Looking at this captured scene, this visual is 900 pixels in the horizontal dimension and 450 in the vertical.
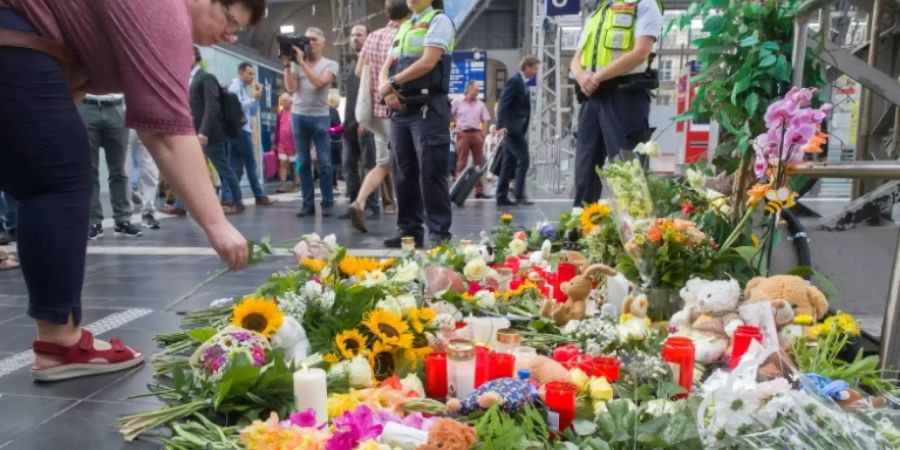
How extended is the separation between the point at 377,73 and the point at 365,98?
22 centimetres

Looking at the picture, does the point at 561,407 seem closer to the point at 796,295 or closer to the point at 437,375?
the point at 437,375

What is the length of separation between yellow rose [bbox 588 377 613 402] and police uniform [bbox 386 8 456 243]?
2279mm

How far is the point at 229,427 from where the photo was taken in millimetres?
1420

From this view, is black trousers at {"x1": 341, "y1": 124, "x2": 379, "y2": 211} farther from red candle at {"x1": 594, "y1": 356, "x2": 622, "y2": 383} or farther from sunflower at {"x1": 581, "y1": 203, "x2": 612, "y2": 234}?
red candle at {"x1": 594, "y1": 356, "x2": 622, "y2": 383}

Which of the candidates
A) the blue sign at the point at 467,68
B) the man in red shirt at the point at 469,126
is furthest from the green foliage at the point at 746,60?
the blue sign at the point at 467,68

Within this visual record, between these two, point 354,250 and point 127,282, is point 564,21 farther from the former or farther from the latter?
point 127,282

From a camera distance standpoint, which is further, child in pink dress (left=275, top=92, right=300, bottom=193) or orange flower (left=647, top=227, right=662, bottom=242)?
child in pink dress (left=275, top=92, right=300, bottom=193)

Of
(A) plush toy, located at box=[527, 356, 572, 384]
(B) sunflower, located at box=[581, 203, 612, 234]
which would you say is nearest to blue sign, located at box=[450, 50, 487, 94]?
(B) sunflower, located at box=[581, 203, 612, 234]

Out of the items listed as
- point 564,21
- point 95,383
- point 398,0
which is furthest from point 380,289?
point 564,21

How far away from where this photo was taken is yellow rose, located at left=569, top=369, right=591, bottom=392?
5.00ft

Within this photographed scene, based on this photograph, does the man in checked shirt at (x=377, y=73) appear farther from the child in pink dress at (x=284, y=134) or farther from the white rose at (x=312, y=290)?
the child in pink dress at (x=284, y=134)

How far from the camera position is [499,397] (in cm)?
138

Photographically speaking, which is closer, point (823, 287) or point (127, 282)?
point (823, 287)

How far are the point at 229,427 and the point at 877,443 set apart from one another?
1241mm
